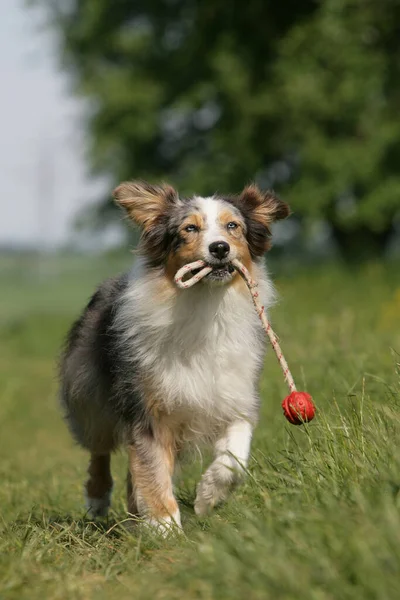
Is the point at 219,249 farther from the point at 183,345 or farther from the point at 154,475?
the point at 154,475

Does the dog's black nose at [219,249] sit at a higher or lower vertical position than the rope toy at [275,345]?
higher

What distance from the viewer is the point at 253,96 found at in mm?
19031

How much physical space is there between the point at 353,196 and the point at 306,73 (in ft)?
8.34

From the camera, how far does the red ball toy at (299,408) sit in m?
4.90

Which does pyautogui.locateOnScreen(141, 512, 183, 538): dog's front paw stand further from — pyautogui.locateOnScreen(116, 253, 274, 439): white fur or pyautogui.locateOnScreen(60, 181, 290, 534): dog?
pyautogui.locateOnScreen(116, 253, 274, 439): white fur

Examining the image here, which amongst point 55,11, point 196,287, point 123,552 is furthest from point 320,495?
point 55,11

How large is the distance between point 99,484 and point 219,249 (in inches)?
87.2

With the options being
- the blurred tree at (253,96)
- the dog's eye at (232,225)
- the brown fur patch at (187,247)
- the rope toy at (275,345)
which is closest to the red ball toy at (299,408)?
the rope toy at (275,345)

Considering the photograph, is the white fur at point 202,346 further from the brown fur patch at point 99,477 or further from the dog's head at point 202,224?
the brown fur patch at point 99,477

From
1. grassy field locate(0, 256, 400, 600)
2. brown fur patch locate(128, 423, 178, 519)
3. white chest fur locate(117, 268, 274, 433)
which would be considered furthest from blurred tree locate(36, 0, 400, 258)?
brown fur patch locate(128, 423, 178, 519)

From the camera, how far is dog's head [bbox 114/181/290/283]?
5363mm

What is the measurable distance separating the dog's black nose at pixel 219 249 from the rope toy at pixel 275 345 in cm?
9

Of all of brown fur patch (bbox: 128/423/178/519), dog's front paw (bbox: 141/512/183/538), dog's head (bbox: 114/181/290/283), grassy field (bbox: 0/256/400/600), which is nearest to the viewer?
grassy field (bbox: 0/256/400/600)

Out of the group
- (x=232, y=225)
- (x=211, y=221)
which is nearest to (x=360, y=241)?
(x=232, y=225)
